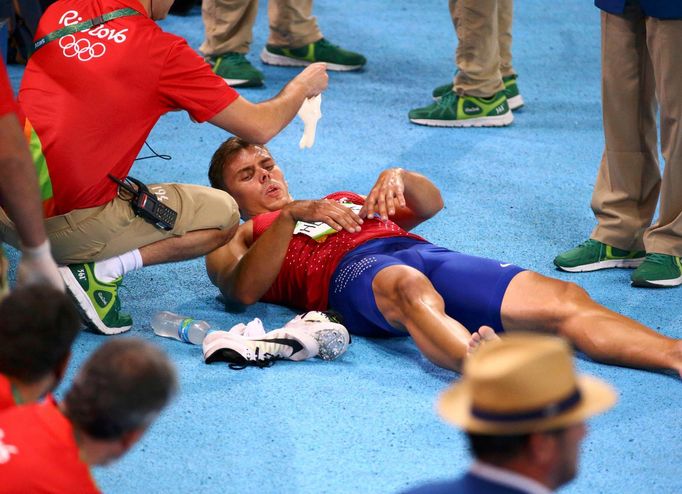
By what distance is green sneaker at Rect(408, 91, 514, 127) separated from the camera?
5227mm

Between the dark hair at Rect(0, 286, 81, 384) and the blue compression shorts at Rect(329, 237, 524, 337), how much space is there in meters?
1.34

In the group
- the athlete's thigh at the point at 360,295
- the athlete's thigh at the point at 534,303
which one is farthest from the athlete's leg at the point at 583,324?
the athlete's thigh at the point at 360,295

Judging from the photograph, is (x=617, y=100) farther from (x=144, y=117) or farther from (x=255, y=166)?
(x=144, y=117)

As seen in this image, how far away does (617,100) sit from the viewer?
146 inches

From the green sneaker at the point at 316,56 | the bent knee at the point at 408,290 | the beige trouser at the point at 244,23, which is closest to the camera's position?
the bent knee at the point at 408,290

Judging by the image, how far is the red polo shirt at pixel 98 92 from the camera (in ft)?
10.2

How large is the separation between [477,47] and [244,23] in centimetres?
132

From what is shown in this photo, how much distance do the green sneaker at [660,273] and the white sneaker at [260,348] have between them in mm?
1210

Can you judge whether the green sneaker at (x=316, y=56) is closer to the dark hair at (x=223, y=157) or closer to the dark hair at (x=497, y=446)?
the dark hair at (x=223, y=157)

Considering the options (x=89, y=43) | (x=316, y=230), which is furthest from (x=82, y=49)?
(x=316, y=230)

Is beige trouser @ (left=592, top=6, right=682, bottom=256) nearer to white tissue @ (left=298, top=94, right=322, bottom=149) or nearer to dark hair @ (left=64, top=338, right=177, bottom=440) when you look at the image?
white tissue @ (left=298, top=94, right=322, bottom=149)

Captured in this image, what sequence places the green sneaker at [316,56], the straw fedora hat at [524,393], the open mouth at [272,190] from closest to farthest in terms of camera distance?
the straw fedora hat at [524,393], the open mouth at [272,190], the green sneaker at [316,56]

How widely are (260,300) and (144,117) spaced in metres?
0.75

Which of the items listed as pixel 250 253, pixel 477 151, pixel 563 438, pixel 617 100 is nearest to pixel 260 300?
pixel 250 253
